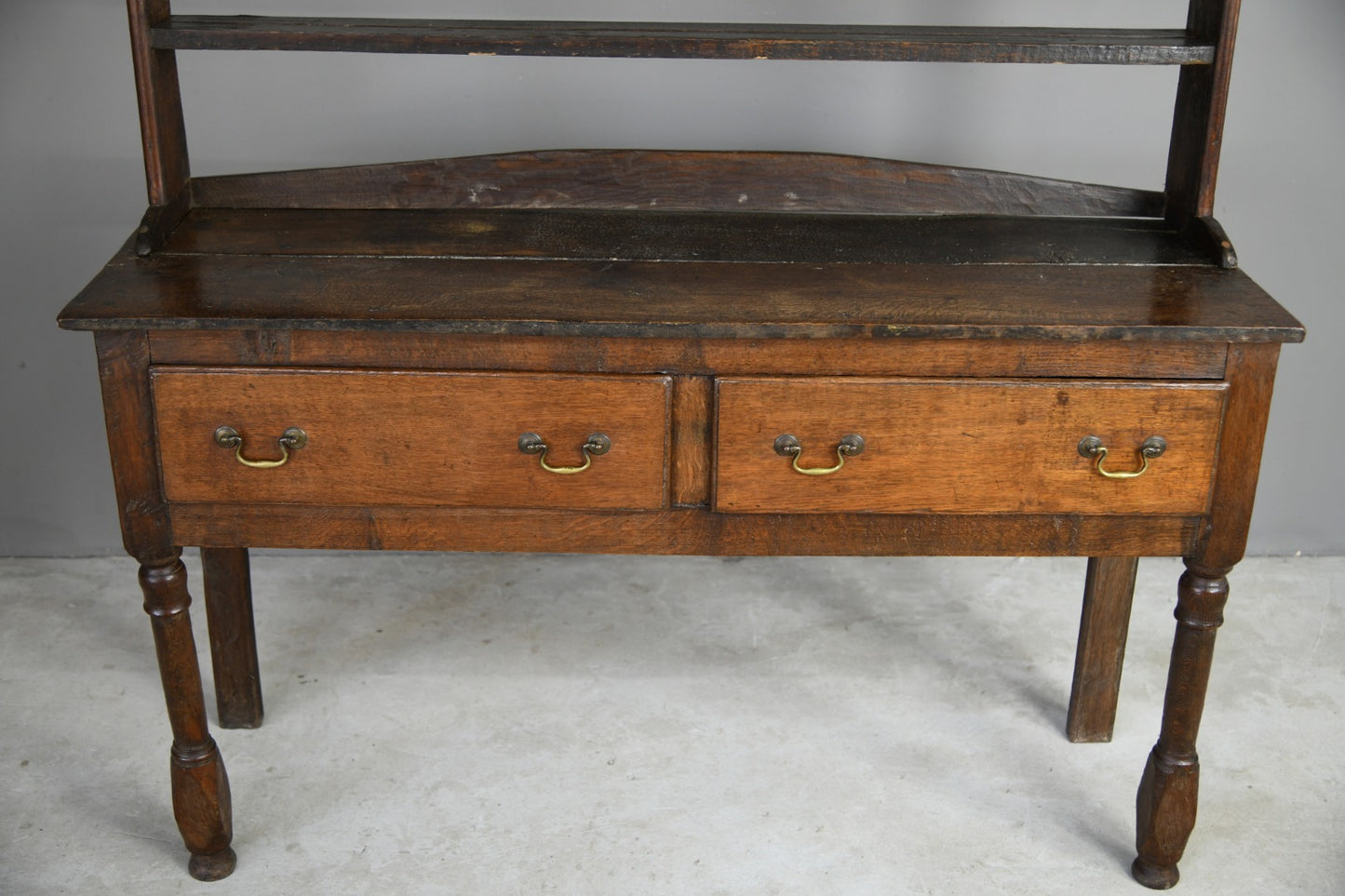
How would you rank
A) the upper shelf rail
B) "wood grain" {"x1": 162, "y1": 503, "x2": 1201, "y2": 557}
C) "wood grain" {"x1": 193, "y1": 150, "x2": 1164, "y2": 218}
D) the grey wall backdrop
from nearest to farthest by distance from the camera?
"wood grain" {"x1": 162, "y1": 503, "x2": 1201, "y2": 557} < the upper shelf rail < "wood grain" {"x1": 193, "y1": 150, "x2": 1164, "y2": 218} < the grey wall backdrop

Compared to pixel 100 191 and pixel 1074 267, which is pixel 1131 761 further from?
pixel 100 191

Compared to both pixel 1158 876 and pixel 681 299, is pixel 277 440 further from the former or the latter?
pixel 1158 876

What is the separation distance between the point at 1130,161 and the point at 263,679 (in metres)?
2.23

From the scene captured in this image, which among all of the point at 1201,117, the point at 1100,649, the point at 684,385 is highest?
the point at 1201,117

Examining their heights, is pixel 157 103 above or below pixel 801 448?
above

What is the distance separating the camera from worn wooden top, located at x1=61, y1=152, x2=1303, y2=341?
81.5 inches

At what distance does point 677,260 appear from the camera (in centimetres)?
237

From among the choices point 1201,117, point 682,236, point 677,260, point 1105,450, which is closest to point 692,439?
point 677,260

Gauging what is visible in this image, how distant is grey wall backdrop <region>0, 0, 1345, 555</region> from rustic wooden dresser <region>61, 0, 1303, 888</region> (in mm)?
642

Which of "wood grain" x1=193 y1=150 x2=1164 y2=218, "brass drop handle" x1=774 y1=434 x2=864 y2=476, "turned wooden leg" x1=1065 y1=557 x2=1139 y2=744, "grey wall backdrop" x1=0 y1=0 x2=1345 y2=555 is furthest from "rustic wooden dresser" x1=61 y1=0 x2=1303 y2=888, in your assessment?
"grey wall backdrop" x1=0 y1=0 x2=1345 y2=555

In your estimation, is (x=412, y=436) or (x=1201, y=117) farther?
(x=1201, y=117)

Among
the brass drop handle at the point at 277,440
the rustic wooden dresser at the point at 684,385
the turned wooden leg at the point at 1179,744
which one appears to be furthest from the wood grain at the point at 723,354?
the turned wooden leg at the point at 1179,744

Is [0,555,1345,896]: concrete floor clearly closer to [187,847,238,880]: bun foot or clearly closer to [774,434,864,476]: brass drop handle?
[187,847,238,880]: bun foot

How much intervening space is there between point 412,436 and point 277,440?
0.21 meters
